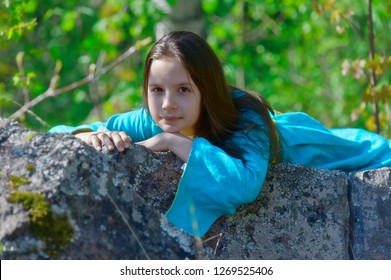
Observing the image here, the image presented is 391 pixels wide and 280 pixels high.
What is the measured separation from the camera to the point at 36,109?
35.6 feet

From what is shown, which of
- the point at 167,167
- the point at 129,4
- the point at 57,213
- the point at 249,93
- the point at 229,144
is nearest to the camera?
the point at 57,213

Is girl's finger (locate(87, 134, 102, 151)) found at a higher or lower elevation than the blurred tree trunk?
higher

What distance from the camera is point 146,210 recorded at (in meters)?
2.74

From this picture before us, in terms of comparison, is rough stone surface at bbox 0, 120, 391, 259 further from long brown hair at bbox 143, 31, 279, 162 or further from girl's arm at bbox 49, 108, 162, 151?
girl's arm at bbox 49, 108, 162, 151

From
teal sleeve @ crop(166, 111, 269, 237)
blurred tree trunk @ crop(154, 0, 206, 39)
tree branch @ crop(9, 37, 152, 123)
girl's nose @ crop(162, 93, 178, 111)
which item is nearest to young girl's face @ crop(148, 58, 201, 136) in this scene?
girl's nose @ crop(162, 93, 178, 111)

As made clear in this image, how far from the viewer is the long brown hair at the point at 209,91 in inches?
141

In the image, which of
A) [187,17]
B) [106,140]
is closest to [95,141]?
[106,140]

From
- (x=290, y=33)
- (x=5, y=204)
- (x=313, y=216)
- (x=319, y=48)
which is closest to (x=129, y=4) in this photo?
(x=290, y=33)

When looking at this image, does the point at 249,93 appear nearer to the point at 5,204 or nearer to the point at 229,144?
the point at 229,144

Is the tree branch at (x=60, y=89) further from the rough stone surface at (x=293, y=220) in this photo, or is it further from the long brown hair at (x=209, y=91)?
the rough stone surface at (x=293, y=220)

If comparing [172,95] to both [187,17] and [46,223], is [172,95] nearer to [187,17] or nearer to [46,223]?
[46,223]

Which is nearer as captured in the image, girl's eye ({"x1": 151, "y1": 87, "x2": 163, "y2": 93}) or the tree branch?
girl's eye ({"x1": 151, "y1": 87, "x2": 163, "y2": 93})

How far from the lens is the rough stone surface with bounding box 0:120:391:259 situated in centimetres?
253

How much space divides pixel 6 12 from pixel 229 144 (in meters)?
1.66
